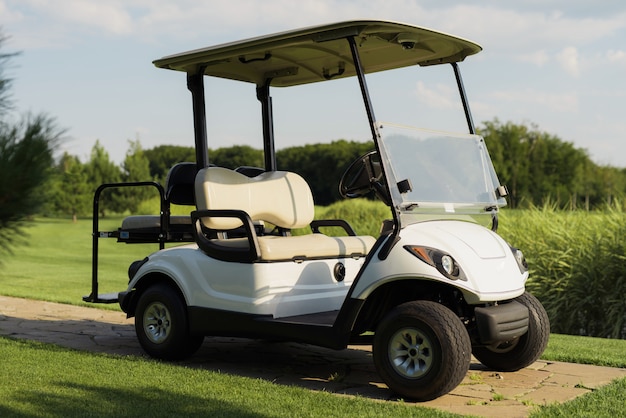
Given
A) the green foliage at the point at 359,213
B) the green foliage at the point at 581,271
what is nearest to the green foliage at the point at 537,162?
the green foliage at the point at 359,213

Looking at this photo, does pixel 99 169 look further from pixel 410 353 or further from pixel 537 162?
pixel 410 353

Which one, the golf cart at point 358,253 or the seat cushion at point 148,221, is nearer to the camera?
the golf cart at point 358,253

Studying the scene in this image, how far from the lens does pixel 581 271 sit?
31.6 ft

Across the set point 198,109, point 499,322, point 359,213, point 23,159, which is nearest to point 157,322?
point 198,109

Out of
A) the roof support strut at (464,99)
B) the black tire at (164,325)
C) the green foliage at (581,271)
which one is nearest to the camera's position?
the black tire at (164,325)

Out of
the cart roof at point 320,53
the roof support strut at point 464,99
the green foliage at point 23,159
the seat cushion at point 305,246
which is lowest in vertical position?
the seat cushion at point 305,246

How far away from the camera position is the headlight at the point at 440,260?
14.9ft

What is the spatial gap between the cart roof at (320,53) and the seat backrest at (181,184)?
28.7 inches

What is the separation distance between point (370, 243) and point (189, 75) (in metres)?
1.82

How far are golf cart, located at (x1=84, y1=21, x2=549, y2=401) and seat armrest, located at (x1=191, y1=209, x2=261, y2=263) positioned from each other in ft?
0.03

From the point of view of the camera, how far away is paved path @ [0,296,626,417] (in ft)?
15.1

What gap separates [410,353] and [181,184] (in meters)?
2.38

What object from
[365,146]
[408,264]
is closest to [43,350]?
[408,264]

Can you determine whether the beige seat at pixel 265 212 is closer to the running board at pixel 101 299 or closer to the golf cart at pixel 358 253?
the golf cart at pixel 358 253
